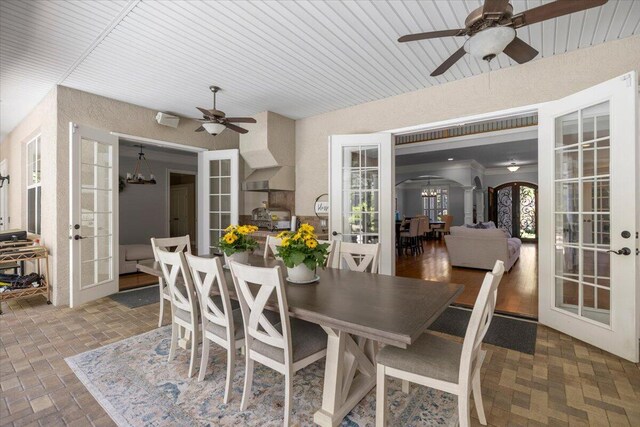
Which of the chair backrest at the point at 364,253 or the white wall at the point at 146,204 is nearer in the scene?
the chair backrest at the point at 364,253

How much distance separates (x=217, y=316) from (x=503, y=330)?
2.66m

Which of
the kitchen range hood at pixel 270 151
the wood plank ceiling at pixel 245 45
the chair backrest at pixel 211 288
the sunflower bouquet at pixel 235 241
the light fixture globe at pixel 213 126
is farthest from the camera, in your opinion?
the kitchen range hood at pixel 270 151

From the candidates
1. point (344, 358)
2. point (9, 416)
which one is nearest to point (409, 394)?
point (344, 358)

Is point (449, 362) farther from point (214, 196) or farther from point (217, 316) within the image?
point (214, 196)

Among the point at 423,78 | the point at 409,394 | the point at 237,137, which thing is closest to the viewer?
the point at 409,394

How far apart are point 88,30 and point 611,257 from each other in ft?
15.5

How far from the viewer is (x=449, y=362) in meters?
1.53

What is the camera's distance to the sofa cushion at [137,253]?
551 cm

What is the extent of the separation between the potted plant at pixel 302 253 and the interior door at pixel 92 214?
3177 mm

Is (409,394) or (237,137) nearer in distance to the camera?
(409,394)

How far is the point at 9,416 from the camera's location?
6.03ft

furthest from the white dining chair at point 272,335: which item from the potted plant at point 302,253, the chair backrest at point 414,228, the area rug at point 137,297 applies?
the chair backrest at point 414,228

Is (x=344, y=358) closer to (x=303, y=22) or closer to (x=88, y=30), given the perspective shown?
(x=303, y=22)

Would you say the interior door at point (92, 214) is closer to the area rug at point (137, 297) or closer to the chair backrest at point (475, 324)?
the area rug at point (137, 297)
